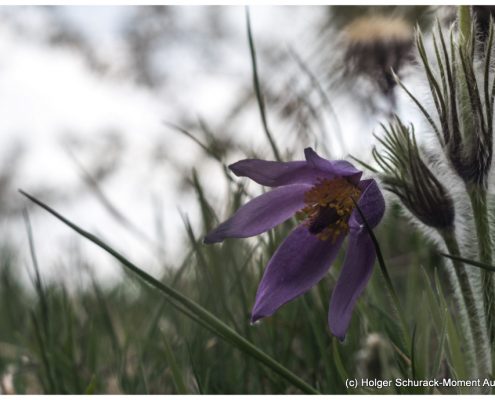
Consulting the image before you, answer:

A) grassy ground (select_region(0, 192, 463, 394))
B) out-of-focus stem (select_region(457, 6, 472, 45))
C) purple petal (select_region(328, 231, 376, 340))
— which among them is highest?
out-of-focus stem (select_region(457, 6, 472, 45))

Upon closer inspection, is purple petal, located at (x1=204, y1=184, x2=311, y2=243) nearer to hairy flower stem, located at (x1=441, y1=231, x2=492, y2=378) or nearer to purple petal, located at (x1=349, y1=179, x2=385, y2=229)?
purple petal, located at (x1=349, y1=179, x2=385, y2=229)

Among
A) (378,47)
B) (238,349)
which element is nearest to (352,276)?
(238,349)

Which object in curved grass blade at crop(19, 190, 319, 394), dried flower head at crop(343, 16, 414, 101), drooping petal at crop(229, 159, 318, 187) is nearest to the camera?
curved grass blade at crop(19, 190, 319, 394)

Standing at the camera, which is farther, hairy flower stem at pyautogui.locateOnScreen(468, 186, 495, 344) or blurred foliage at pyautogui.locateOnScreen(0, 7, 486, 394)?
blurred foliage at pyautogui.locateOnScreen(0, 7, 486, 394)

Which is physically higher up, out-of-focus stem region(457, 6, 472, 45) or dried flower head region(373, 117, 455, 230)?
out-of-focus stem region(457, 6, 472, 45)

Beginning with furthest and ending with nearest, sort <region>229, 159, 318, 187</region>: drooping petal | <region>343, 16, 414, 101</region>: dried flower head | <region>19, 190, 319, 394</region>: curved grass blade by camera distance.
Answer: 1. <region>343, 16, 414, 101</region>: dried flower head
2. <region>229, 159, 318, 187</region>: drooping petal
3. <region>19, 190, 319, 394</region>: curved grass blade

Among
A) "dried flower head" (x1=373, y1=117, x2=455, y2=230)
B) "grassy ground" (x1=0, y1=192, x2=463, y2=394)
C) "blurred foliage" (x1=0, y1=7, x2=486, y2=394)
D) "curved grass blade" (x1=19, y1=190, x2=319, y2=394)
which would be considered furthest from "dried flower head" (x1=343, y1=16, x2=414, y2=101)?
"curved grass blade" (x1=19, y1=190, x2=319, y2=394)

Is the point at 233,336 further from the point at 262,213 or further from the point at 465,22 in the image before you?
the point at 465,22
